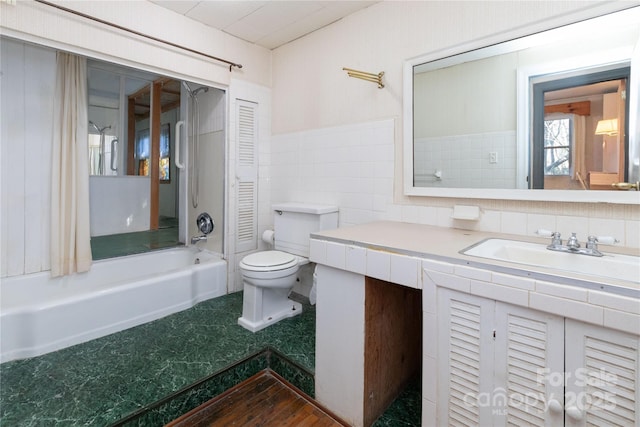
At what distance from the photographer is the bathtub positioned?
5.51 feet

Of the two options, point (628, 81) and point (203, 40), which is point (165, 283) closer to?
point (203, 40)

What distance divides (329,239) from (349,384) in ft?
2.14

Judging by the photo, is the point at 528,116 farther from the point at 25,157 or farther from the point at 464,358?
the point at 25,157

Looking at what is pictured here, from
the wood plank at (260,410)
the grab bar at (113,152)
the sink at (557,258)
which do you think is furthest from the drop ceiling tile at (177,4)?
the wood plank at (260,410)

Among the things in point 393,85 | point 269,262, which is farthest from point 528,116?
point 269,262

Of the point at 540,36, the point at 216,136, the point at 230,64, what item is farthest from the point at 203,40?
the point at 540,36

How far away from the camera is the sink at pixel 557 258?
1069mm

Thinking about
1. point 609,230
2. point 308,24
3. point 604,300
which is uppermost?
point 308,24

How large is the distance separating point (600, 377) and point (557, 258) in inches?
20.5

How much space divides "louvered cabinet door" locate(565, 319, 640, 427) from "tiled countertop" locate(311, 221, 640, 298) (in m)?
0.13

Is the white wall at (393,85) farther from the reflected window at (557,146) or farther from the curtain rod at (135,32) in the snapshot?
the curtain rod at (135,32)

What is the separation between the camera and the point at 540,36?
144 cm

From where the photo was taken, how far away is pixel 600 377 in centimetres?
82

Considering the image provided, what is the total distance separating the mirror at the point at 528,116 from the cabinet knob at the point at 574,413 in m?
0.89
